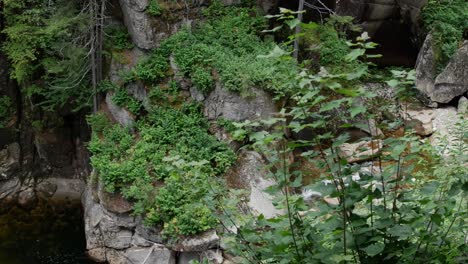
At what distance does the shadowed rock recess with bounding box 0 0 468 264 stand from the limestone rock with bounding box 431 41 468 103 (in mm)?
34

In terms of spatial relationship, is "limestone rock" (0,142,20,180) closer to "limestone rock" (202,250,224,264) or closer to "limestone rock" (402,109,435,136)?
"limestone rock" (202,250,224,264)

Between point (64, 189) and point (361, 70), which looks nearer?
point (361, 70)

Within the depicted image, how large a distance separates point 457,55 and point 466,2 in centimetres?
335

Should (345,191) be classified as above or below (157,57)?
above

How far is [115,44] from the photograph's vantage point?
48.5ft

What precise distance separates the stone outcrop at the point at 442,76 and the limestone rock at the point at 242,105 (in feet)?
21.5

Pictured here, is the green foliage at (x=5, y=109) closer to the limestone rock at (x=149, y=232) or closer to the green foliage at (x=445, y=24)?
the limestone rock at (x=149, y=232)

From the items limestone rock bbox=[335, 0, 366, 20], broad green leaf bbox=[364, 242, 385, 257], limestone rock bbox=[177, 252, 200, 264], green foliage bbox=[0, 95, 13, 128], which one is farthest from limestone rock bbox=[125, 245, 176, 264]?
limestone rock bbox=[335, 0, 366, 20]

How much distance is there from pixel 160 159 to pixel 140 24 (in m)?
4.51

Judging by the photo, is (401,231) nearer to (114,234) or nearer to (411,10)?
(114,234)

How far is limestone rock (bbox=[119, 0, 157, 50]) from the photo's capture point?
1422 centimetres

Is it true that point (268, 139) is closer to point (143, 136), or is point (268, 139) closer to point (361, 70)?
point (361, 70)

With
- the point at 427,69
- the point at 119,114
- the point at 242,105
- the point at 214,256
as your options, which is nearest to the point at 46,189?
the point at 119,114

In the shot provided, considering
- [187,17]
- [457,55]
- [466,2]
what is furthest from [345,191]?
[466,2]
